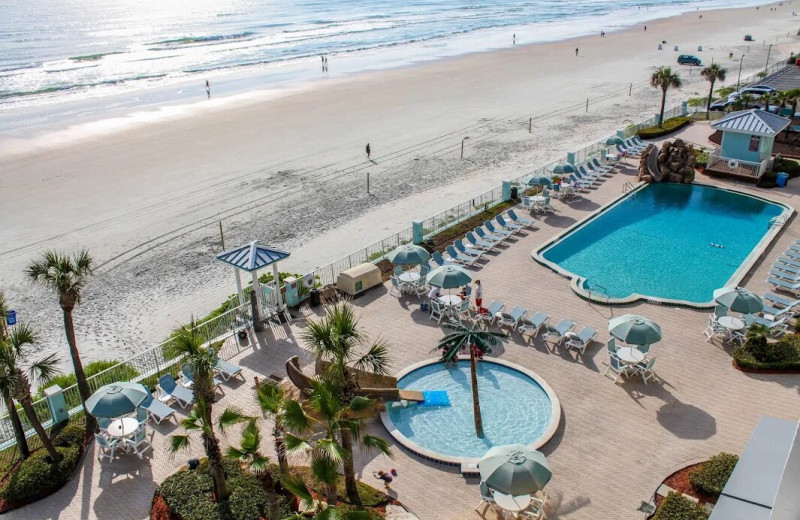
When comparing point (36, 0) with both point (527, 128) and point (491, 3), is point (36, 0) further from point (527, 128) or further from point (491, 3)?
point (527, 128)

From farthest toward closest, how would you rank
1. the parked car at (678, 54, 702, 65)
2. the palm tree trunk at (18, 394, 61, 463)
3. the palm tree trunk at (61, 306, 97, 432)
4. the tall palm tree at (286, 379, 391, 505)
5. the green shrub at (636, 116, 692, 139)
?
1. the parked car at (678, 54, 702, 65)
2. the green shrub at (636, 116, 692, 139)
3. the palm tree trunk at (61, 306, 97, 432)
4. the palm tree trunk at (18, 394, 61, 463)
5. the tall palm tree at (286, 379, 391, 505)

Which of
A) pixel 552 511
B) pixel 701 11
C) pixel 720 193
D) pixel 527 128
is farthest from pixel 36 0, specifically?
pixel 552 511

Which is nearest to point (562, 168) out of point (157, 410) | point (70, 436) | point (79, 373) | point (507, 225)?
point (507, 225)

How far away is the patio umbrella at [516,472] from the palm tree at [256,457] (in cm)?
401

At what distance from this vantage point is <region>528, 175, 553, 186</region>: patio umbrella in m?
30.2

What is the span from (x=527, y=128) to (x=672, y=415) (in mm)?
33651

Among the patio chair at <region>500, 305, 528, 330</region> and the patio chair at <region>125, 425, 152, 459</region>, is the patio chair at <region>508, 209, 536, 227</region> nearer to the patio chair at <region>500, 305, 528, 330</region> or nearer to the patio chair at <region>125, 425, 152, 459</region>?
the patio chair at <region>500, 305, 528, 330</region>

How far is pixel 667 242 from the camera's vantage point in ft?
90.4

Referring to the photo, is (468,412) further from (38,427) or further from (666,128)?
(666,128)

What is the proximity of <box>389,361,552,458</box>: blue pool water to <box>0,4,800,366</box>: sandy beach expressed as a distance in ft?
34.4

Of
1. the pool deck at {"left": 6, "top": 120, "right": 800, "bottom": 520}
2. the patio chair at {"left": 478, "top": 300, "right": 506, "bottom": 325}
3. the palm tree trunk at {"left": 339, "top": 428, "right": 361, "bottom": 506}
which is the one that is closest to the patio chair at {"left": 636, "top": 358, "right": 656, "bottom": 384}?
the pool deck at {"left": 6, "top": 120, "right": 800, "bottom": 520}

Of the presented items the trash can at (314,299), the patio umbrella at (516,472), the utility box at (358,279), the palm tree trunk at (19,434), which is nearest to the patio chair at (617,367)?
the patio umbrella at (516,472)

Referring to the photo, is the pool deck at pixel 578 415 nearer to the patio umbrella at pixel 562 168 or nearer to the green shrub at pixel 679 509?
the green shrub at pixel 679 509

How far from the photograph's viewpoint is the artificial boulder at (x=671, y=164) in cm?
3300
